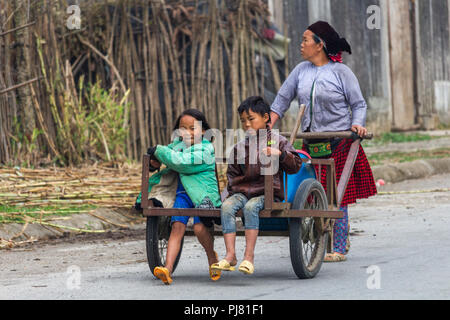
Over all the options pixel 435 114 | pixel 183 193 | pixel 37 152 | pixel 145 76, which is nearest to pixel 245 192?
pixel 183 193

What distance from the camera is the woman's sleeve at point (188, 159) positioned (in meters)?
5.42

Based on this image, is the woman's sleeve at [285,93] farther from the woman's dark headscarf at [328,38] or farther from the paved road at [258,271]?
the paved road at [258,271]

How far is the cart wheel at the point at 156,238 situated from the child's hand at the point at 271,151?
2.65ft

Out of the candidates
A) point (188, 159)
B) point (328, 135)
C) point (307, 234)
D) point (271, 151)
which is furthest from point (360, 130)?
point (188, 159)

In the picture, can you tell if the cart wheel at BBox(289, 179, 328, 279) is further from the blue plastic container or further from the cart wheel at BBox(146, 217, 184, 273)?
the cart wheel at BBox(146, 217, 184, 273)

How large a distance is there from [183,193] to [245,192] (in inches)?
15.4

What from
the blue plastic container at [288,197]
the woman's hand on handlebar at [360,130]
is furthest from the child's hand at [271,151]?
the woman's hand on handlebar at [360,130]

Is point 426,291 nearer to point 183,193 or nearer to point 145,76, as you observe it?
point 183,193

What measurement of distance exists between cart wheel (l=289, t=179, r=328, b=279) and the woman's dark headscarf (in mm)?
1205

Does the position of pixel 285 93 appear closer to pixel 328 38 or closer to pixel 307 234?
pixel 328 38

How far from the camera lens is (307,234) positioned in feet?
18.8

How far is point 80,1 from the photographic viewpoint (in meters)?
11.5

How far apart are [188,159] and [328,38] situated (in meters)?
1.57

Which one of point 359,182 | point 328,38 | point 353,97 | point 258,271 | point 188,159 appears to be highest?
point 328,38
